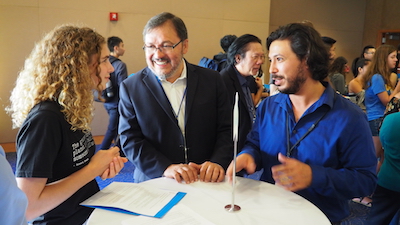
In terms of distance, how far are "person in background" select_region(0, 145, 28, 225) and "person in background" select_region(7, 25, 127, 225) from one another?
534 mm

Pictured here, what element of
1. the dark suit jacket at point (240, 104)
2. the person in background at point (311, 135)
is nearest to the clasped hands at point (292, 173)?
the person in background at point (311, 135)

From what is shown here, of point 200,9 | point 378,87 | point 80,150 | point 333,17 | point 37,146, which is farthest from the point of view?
point 333,17

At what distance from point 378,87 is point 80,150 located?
141 inches

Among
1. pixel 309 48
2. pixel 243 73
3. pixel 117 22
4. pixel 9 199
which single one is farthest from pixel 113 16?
pixel 9 199

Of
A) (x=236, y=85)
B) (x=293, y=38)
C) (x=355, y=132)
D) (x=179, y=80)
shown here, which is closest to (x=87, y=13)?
(x=236, y=85)

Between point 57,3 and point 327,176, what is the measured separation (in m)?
5.36

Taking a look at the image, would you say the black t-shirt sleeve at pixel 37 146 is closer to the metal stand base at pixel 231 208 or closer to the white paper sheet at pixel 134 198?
the white paper sheet at pixel 134 198

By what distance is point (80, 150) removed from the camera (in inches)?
55.6

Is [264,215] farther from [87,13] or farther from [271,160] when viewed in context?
[87,13]

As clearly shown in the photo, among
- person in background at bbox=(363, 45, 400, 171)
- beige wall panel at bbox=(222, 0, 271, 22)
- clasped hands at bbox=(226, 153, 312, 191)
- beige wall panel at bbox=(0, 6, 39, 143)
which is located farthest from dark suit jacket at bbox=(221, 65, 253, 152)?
beige wall panel at bbox=(222, 0, 271, 22)

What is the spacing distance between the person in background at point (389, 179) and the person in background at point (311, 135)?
78 cm

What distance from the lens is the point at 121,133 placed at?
6.39ft

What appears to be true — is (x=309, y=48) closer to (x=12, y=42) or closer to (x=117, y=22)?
(x=117, y=22)

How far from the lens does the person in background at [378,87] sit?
146 inches
